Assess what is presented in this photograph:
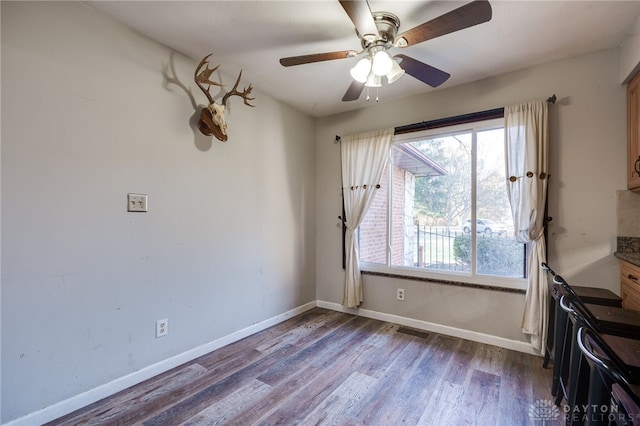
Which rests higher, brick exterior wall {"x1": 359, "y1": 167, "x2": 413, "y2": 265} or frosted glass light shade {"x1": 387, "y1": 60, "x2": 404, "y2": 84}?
frosted glass light shade {"x1": 387, "y1": 60, "x2": 404, "y2": 84}

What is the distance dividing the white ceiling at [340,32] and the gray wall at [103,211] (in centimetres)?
26

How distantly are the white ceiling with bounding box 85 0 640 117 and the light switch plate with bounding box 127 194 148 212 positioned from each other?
1192 mm

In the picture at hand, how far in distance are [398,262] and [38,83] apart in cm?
328

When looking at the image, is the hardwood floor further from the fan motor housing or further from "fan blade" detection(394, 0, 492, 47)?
the fan motor housing

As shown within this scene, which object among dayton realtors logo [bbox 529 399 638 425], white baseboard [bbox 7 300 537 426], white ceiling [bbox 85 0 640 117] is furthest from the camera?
white ceiling [bbox 85 0 640 117]

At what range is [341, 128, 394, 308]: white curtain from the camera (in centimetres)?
329

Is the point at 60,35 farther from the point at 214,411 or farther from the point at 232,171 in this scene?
the point at 214,411

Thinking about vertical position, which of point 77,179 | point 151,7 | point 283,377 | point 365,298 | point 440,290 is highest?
point 151,7

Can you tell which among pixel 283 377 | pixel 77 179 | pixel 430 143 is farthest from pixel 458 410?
pixel 77 179

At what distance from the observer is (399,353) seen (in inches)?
100

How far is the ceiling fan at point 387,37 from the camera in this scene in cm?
143

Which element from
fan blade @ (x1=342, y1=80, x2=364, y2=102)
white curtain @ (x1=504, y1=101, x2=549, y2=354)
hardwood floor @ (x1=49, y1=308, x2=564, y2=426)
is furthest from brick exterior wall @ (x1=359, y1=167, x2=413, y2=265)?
fan blade @ (x1=342, y1=80, x2=364, y2=102)

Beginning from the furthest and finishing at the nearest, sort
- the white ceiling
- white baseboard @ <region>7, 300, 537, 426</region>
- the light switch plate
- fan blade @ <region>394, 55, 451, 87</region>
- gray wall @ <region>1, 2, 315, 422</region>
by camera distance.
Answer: the light switch plate
fan blade @ <region>394, 55, 451, 87</region>
the white ceiling
white baseboard @ <region>7, 300, 537, 426</region>
gray wall @ <region>1, 2, 315, 422</region>

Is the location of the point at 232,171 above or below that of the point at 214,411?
above
